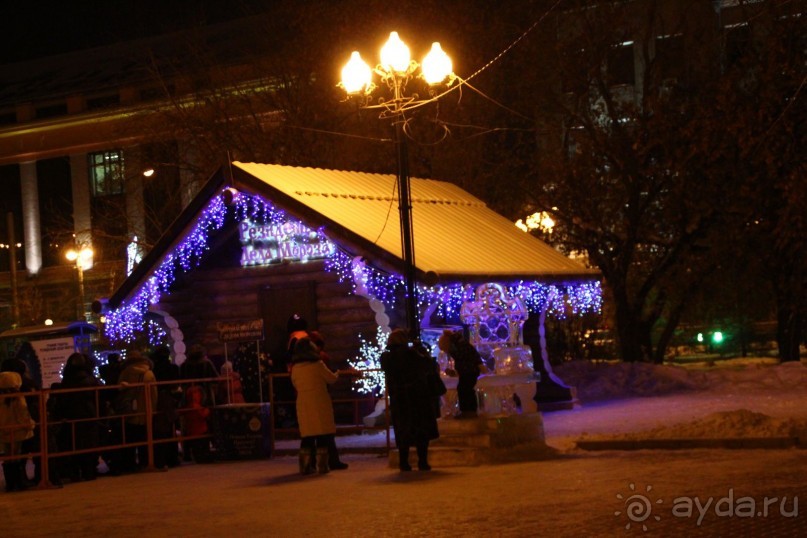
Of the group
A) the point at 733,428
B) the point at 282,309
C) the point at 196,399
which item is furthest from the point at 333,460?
the point at 282,309

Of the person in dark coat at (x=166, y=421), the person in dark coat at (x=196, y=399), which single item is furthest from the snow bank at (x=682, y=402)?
the person in dark coat at (x=166, y=421)

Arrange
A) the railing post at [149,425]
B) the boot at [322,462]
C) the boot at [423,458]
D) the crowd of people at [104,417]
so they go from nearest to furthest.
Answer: the boot at [423,458]
the boot at [322,462]
the crowd of people at [104,417]
the railing post at [149,425]

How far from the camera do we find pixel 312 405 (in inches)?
653

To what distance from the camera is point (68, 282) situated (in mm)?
61281

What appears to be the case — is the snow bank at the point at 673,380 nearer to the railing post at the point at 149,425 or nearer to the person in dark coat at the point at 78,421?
the railing post at the point at 149,425

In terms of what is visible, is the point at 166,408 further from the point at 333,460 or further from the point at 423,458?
the point at 423,458

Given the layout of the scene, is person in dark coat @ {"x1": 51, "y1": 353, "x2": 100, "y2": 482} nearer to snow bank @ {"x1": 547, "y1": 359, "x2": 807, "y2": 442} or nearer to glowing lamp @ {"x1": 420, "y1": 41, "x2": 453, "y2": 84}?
glowing lamp @ {"x1": 420, "y1": 41, "x2": 453, "y2": 84}

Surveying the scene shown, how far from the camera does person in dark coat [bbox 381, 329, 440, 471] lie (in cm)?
1603

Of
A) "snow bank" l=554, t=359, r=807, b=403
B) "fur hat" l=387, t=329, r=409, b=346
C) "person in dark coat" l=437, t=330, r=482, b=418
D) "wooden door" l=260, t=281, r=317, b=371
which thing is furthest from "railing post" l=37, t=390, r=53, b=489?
"snow bank" l=554, t=359, r=807, b=403

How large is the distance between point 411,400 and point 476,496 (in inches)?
118

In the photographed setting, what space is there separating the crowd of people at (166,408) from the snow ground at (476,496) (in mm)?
452

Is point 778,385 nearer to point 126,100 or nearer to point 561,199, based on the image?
point 561,199

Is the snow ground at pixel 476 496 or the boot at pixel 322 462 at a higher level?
the boot at pixel 322 462

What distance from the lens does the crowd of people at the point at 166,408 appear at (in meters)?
16.2
